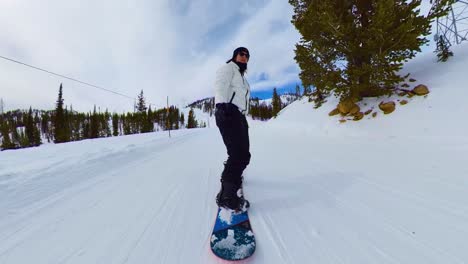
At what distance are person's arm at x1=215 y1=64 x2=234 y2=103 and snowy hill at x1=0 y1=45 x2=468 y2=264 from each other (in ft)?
4.49

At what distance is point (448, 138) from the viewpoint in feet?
14.2

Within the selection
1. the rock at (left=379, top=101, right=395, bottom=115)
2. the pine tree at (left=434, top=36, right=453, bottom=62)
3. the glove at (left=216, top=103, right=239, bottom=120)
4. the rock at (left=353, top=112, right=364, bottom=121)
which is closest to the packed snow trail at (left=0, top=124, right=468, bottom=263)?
the glove at (left=216, top=103, right=239, bottom=120)

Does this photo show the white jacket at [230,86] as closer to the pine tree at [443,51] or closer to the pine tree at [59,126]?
the pine tree at [443,51]

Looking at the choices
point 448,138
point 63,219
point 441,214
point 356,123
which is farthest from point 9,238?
point 356,123

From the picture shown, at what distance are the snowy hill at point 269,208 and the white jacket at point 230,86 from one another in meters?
1.34

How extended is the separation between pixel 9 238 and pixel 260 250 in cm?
229

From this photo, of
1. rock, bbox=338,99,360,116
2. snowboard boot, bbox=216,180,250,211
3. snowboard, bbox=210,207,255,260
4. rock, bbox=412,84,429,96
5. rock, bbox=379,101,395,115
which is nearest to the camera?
snowboard, bbox=210,207,255,260

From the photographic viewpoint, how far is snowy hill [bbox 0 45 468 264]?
1530 mm

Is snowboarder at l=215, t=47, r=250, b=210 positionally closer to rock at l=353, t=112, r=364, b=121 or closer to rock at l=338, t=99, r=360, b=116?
rock at l=353, t=112, r=364, b=121

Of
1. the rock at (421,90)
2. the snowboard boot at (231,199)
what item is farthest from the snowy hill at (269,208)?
the rock at (421,90)

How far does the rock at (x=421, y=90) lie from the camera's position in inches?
240

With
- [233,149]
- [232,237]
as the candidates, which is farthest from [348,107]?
[232,237]

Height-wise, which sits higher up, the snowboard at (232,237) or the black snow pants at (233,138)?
the black snow pants at (233,138)

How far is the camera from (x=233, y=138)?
2.40m
